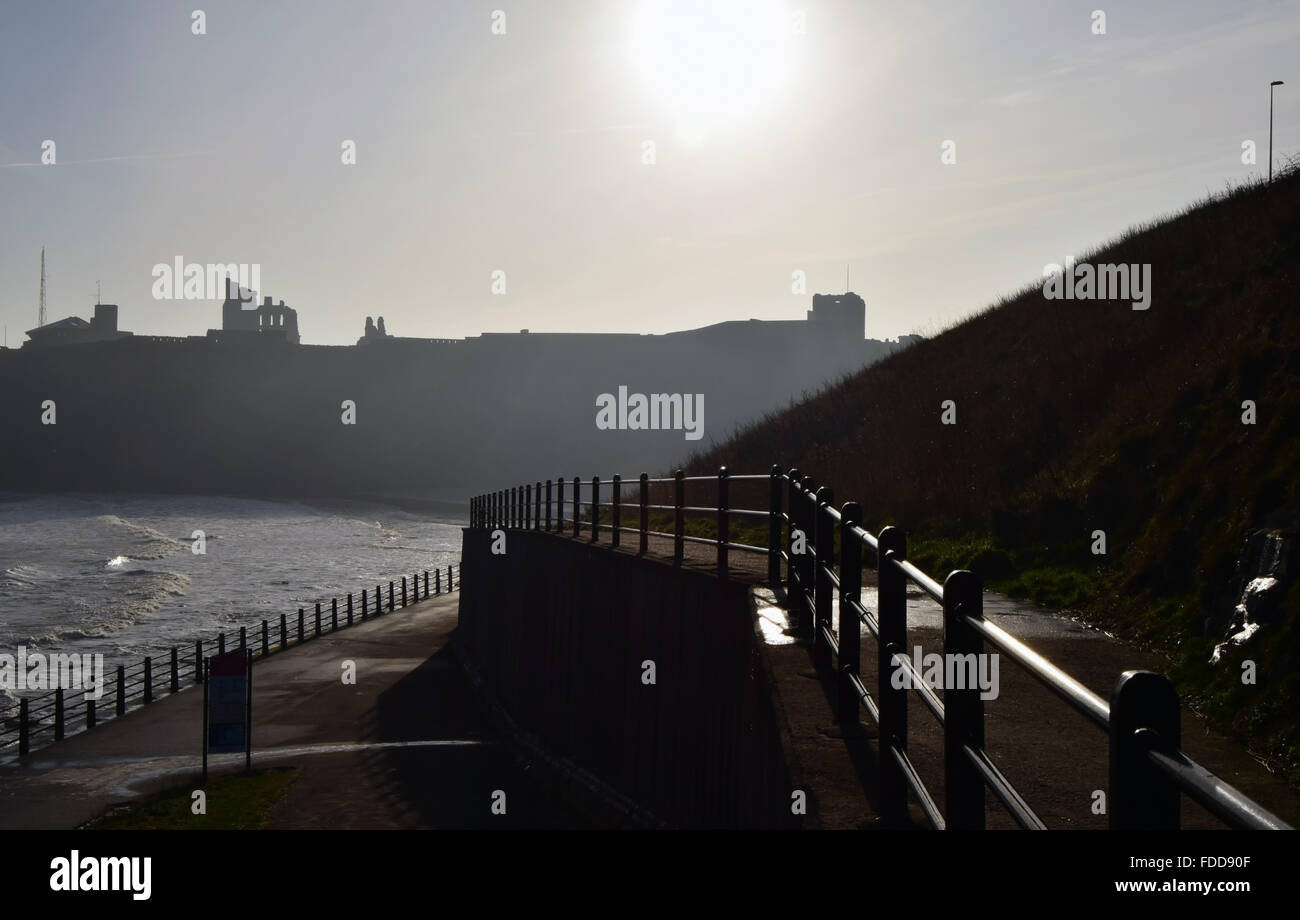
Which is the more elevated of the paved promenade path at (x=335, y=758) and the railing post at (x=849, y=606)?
the railing post at (x=849, y=606)

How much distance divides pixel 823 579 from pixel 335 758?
53.3ft

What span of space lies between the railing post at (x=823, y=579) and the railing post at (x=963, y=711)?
10.9 feet

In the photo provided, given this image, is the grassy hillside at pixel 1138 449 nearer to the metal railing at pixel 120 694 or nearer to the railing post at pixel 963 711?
the railing post at pixel 963 711

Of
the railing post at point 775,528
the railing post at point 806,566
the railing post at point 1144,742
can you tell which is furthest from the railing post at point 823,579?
the railing post at point 1144,742

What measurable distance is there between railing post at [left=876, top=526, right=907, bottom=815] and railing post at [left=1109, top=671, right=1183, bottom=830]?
6.49 ft

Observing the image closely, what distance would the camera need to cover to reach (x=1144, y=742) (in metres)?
1.83

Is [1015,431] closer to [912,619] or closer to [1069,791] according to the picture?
[912,619]

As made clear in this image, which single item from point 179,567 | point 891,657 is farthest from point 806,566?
point 179,567

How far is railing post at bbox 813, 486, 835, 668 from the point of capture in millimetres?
6652

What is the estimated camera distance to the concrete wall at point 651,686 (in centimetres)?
773

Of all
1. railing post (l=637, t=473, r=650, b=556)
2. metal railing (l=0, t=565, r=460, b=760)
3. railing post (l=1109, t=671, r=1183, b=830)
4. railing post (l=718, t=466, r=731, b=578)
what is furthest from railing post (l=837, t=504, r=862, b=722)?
metal railing (l=0, t=565, r=460, b=760)

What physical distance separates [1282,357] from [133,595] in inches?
2606

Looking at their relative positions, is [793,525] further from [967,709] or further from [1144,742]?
[1144,742]

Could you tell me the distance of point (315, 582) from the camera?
7550 cm
